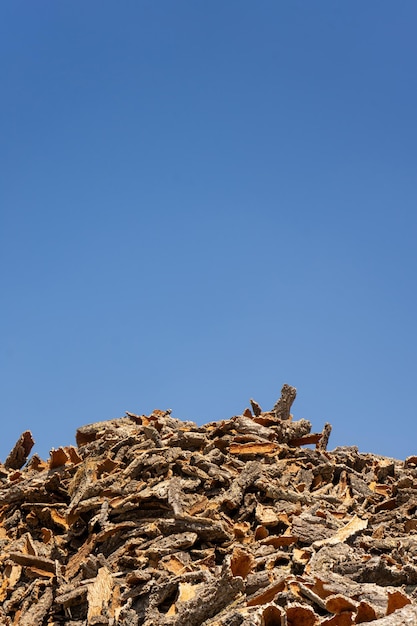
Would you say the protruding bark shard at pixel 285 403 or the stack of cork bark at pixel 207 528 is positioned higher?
the protruding bark shard at pixel 285 403

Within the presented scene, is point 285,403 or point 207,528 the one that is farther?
point 285,403

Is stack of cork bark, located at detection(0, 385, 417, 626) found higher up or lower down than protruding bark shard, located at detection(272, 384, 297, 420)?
lower down

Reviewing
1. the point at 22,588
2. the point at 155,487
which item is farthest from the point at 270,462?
the point at 22,588

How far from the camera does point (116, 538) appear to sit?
436 inches

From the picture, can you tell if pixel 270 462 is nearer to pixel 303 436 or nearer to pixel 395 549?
pixel 303 436

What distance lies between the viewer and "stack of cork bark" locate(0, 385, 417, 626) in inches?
324

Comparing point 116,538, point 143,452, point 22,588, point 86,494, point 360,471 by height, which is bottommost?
point 22,588

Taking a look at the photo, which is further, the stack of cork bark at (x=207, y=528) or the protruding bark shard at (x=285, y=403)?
the protruding bark shard at (x=285, y=403)

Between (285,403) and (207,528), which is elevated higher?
(285,403)

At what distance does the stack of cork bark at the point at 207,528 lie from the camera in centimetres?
823

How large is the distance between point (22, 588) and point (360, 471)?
23.0ft

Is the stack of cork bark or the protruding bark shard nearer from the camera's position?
the stack of cork bark

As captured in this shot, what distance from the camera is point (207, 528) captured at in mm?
10641

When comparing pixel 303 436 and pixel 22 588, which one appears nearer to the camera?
pixel 22 588
